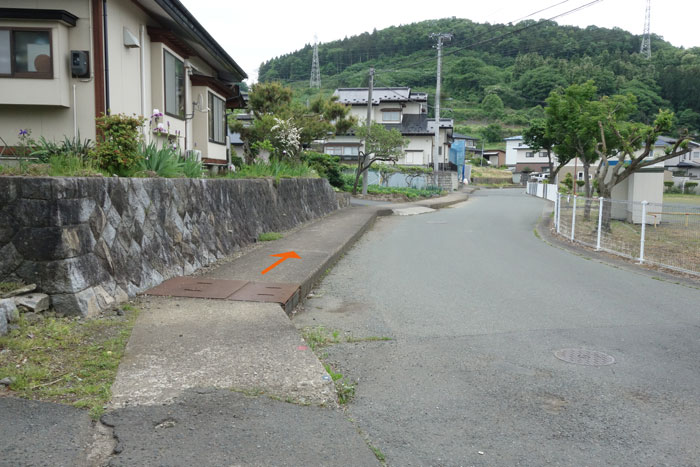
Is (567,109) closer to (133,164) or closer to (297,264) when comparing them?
(297,264)

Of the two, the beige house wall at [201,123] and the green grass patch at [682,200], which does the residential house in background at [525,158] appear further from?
the beige house wall at [201,123]

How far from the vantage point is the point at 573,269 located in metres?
10.7

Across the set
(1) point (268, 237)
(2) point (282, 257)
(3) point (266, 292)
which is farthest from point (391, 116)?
(3) point (266, 292)

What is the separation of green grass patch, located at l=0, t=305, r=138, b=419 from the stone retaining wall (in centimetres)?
41

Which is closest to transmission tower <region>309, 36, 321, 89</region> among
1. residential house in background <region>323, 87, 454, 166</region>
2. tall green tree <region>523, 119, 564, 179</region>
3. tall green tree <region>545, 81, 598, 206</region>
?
residential house in background <region>323, 87, 454, 166</region>

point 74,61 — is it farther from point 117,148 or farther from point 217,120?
point 217,120

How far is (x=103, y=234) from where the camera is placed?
5883 mm

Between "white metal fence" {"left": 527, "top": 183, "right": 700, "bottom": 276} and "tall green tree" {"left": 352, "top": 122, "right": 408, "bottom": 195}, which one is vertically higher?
"tall green tree" {"left": 352, "top": 122, "right": 408, "bottom": 195}

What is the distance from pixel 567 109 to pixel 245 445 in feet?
75.4

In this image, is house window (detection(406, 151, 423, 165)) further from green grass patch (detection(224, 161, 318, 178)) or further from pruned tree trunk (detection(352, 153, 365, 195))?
green grass patch (detection(224, 161, 318, 178))

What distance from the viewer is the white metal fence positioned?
10844mm

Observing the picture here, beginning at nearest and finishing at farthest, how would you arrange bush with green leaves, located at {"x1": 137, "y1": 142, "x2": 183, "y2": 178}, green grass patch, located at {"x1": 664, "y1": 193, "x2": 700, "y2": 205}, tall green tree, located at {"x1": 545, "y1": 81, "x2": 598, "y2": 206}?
bush with green leaves, located at {"x1": 137, "y1": 142, "x2": 183, "y2": 178}
tall green tree, located at {"x1": 545, "y1": 81, "x2": 598, "y2": 206}
green grass patch, located at {"x1": 664, "y1": 193, "x2": 700, "y2": 205}

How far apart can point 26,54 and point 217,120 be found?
766 centimetres

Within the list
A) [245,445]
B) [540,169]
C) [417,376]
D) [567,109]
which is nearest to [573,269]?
[417,376]
